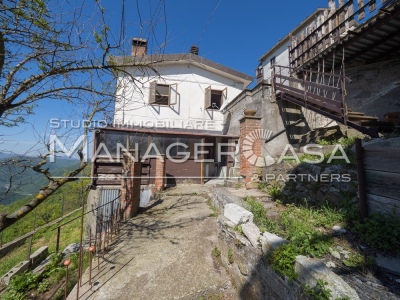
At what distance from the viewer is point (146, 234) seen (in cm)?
434

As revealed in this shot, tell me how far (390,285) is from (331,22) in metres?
8.30

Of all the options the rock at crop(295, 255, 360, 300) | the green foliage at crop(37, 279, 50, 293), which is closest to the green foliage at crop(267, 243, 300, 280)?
the rock at crop(295, 255, 360, 300)

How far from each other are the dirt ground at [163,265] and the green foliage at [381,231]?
1.97 m

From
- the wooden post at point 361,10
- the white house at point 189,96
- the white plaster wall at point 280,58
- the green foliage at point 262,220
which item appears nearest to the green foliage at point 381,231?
the green foliage at point 262,220

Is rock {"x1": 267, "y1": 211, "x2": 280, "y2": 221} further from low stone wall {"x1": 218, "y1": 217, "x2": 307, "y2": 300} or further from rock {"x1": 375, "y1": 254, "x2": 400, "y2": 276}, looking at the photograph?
rock {"x1": 375, "y1": 254, "x2": 400, "y2": 276}

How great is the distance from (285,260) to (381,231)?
1.69m

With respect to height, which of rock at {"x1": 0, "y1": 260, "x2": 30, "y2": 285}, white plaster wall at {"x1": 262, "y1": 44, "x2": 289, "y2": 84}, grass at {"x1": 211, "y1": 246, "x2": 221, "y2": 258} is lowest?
rock at {"x1": 0, "y1": 260, "x2": 30, "y2": 285}

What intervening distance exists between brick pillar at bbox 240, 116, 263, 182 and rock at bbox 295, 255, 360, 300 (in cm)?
465

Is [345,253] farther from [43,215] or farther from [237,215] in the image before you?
[43,215]

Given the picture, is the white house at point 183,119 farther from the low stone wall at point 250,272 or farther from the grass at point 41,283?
the low stone wall at point 250,272

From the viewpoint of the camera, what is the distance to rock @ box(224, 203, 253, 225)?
118 inches

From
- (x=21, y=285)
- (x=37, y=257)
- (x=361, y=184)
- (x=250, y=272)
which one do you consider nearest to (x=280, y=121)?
(x=361, y=184)

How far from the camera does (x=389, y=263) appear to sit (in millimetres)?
2121

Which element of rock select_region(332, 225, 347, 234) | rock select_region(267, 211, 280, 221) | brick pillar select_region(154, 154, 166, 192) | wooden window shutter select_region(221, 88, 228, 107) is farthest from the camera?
wooden window shutter select_region(221, 88, 228, 107)
